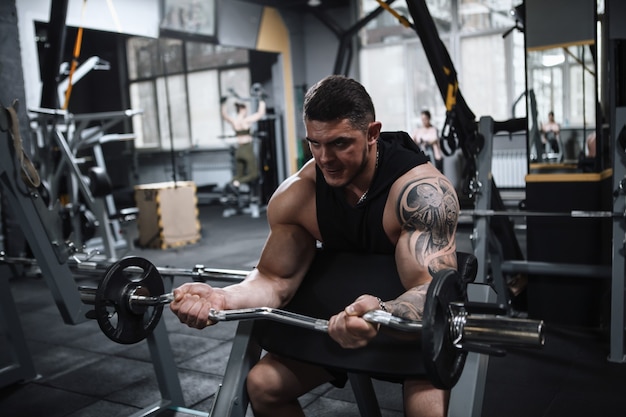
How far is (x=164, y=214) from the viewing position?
5.24m

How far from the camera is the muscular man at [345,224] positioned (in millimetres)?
1209

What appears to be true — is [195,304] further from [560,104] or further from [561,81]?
[560,104]

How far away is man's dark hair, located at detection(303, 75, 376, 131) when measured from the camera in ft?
3.97

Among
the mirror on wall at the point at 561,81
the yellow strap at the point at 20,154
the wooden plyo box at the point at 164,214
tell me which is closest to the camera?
the yellow strap at the point at 20,154

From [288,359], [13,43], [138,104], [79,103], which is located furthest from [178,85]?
[288,359]

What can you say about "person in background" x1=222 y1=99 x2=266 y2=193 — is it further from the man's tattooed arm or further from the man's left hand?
the man's left hand

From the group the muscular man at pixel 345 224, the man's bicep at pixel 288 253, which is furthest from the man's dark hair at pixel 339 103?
the man's bicep at pixel 288 253

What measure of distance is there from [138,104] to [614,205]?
8693mm

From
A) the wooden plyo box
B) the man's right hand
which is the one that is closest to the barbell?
the man's right hand

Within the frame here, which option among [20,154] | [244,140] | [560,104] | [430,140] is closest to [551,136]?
[560,104]

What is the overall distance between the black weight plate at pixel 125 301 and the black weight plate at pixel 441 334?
71cm

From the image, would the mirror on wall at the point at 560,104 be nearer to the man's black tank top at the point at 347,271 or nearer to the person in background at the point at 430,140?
the person in background at the point at 430,140

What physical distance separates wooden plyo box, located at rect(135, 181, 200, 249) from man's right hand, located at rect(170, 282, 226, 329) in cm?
398

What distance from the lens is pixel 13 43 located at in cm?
442
